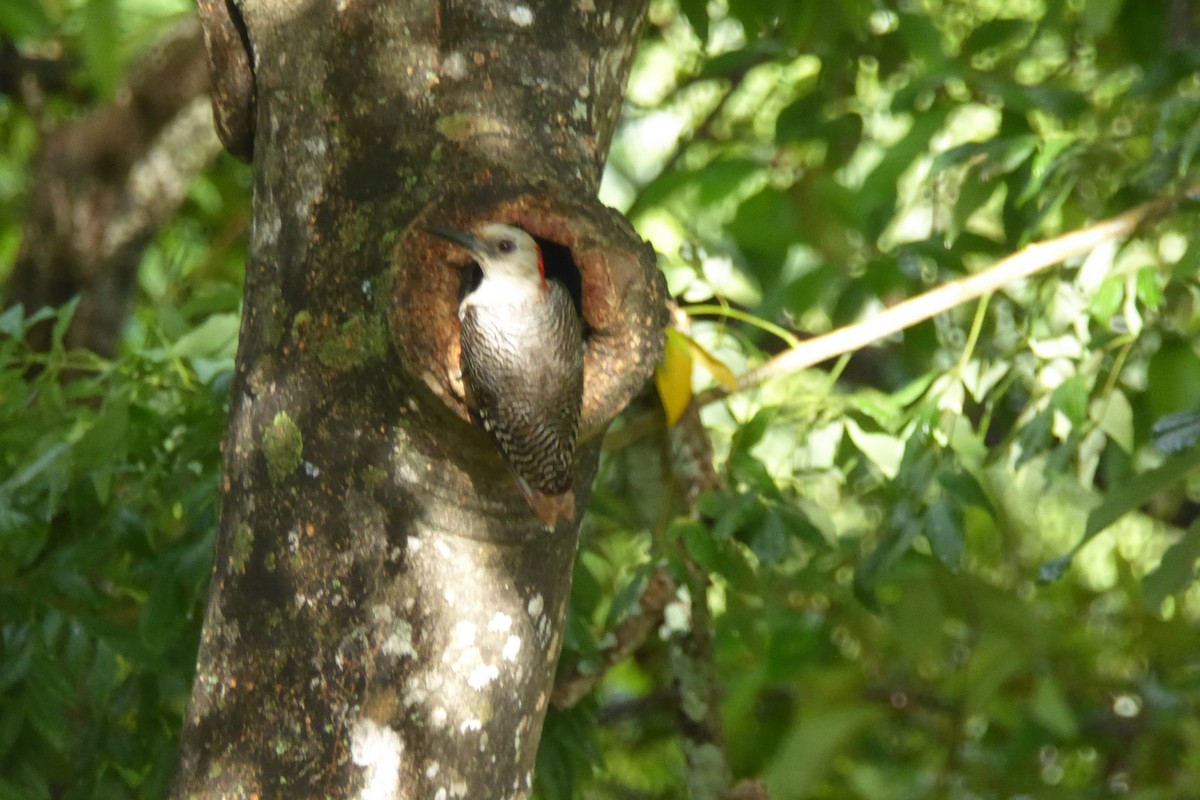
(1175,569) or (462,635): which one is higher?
(462,635)

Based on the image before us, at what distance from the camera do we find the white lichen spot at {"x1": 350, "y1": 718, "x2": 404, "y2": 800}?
1.43m

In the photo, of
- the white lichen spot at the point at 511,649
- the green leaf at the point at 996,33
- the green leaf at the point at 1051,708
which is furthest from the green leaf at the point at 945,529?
the green leaf at the point at 996,33

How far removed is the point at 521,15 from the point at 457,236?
0.32 meters

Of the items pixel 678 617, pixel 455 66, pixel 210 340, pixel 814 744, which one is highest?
pixel 455 66

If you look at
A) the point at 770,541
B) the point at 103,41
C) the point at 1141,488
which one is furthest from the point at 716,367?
the point at 103,41

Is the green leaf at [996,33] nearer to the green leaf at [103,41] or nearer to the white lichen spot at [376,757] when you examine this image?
the green leaf at [103,41]

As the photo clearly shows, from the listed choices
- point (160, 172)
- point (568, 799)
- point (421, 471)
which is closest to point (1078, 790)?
point (568, 799)

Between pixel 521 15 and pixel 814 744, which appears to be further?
pixel 814 744

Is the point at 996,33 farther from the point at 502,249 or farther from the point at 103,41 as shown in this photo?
the point at 103,41

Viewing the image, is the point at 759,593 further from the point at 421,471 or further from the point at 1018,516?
the point at 1018,516

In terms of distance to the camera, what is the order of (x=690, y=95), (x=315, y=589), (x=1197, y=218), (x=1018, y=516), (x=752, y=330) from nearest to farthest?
(x=315, y=589), (x=1197, y=218), (x=752, y=330), (x=1018, y=516), (x=690, y=95)

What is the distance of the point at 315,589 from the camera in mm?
1454

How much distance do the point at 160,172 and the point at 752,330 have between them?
6.84 feet

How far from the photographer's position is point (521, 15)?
161 centimetres
